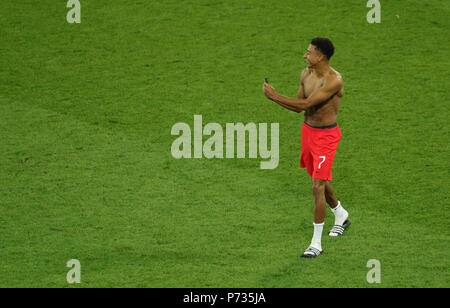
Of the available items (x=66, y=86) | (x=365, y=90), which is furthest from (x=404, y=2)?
(x=66, y=86)

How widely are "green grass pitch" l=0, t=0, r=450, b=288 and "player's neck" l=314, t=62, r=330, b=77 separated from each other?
1.51 m

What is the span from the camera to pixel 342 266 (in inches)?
231

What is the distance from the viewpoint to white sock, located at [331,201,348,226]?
21.0 ft

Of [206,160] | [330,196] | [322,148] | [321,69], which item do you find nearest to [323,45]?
[321,69]

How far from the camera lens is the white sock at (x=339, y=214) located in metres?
6.41

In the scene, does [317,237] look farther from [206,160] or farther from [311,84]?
[206,160]

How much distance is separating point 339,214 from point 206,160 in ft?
6.61

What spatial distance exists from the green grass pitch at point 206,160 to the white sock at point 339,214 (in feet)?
0.56

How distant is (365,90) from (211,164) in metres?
2.59

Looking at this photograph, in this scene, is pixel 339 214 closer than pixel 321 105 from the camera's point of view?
No

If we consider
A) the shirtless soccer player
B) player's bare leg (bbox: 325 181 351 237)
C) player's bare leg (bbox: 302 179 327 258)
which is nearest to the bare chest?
the shirtless soccer player

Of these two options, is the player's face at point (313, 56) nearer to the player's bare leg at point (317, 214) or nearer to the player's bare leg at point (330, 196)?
the player's bare leg at point (317, 214)

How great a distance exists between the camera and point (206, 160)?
26.0 feet

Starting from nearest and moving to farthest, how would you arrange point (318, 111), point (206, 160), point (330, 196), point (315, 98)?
point (315, 98), point (318, 111), point (330, 196), point (206, 160)
